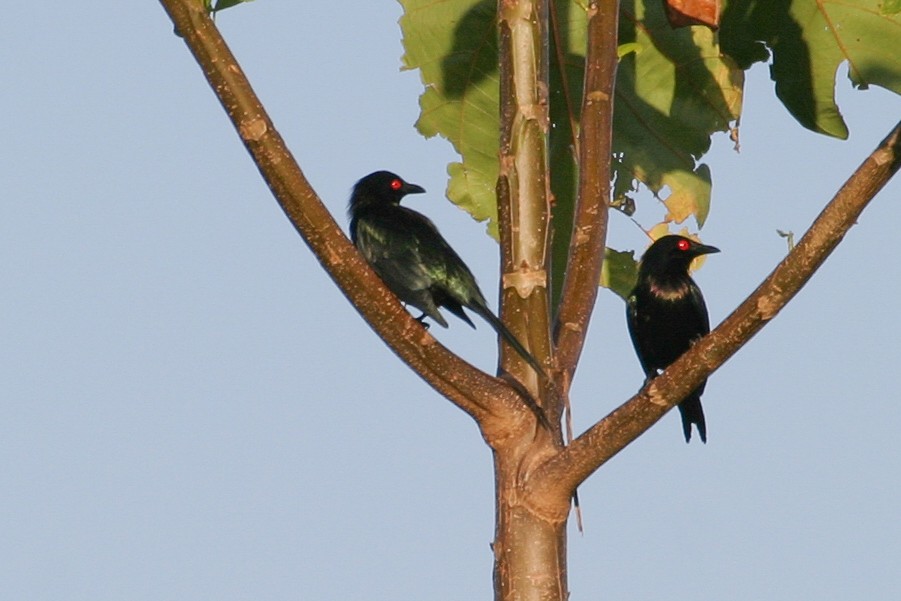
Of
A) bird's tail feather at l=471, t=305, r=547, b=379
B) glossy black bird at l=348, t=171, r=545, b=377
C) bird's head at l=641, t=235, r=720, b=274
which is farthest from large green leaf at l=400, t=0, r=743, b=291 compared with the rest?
bird's tail feather at l=471, t=305, r=547, b=379

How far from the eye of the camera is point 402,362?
313 cm

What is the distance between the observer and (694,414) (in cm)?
661

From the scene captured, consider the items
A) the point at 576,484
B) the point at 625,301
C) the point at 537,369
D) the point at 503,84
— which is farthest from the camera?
the point at 625,301

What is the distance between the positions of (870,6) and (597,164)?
1.80 meters

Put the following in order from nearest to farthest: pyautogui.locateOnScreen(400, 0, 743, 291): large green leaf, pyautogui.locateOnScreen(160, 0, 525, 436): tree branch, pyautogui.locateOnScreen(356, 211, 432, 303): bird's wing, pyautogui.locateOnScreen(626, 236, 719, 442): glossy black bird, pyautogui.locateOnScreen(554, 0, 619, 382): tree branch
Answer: pyautogui.locateOnScreen(160, 0, 525, 436): tree branch < pyautogui.locateOnScreen(554, 0, 619, 382): tree branch < pyautogui.locateOnScreen(400, 0, 743, 291): large green leaf < pyautogui.locateOnScreen(356, 211, 432, 303): bird's wing < pyautogui.locateOnScreen(626, 236, 719, 442): glossy black bird

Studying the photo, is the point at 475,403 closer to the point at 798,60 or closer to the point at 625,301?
the point at 798,60

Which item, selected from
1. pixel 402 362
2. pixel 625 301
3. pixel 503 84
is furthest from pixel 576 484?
pixel 625 301

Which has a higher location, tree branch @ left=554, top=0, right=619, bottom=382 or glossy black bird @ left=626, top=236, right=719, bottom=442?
glossy black bird @ left=626, top=236, right=719, bottom=442

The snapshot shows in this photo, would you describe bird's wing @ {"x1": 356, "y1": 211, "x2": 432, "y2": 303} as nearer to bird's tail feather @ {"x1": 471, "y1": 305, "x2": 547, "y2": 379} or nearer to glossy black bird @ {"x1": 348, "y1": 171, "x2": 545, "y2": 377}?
glossy black bird @ {"x1": 348, "y1": 171, "x2": 545, "y2": 377}

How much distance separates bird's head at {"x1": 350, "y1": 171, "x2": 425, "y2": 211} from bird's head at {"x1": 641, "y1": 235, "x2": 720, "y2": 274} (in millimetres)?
1168

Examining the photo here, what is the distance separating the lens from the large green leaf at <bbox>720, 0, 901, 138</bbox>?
15.7ft

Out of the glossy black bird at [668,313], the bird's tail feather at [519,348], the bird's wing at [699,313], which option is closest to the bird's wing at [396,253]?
the glossy black bird at [668,313]

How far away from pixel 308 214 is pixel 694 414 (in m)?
3.96

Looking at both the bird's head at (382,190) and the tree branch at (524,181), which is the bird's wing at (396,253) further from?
the tree branch at (524,181)
